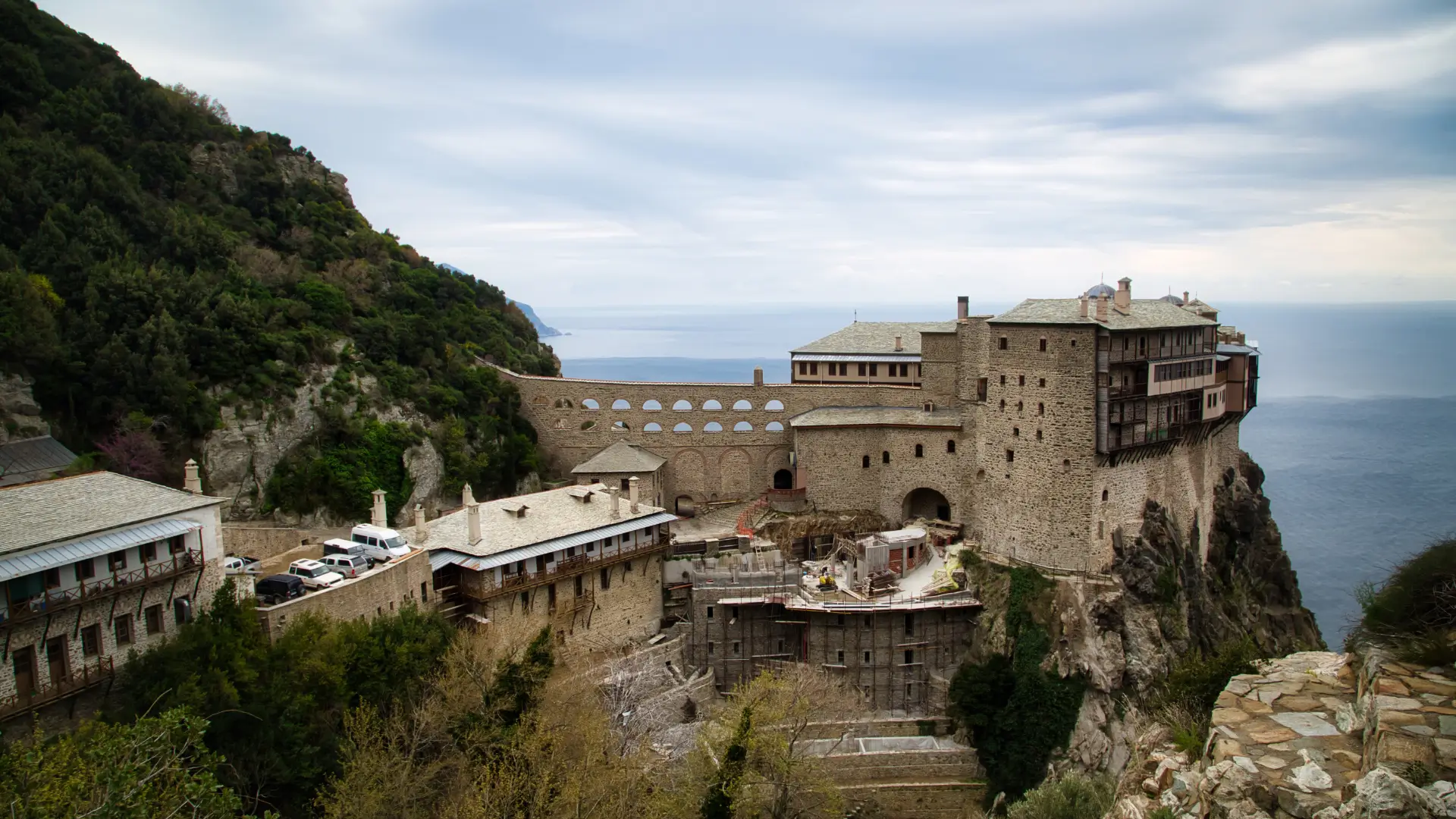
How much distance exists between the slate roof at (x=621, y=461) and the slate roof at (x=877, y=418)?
6646 mm

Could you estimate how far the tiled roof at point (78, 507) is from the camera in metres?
20.2

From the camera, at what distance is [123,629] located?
855 inches

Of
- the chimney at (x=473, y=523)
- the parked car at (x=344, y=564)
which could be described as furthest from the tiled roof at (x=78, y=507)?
the chimney at (x=473, y=523)

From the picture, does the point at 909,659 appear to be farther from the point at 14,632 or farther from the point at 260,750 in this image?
the point at 14,632

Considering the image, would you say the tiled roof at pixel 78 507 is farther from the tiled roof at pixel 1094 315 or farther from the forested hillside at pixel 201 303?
the tiled roof at pixel 1094 315

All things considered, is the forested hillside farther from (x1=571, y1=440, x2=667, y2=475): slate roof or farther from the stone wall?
the stone wall

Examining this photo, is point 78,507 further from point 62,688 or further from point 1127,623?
point 1127,623

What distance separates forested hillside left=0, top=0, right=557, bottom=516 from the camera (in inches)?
1298

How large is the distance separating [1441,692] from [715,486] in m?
36.6

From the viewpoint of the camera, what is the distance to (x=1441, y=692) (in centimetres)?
941

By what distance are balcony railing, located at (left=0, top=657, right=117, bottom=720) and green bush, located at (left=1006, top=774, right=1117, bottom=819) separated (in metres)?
20.8

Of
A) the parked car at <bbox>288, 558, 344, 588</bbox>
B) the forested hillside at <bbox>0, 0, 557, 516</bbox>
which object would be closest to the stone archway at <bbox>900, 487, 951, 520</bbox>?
the forested hillside at <bbox>0, 0, 557, 516</bbox>

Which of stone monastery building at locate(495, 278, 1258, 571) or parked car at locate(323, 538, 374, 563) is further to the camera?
stone monastery building at locate(495, 278, 1258, 571)

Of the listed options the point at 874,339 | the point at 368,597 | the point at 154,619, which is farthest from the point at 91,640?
the point at 874,339
